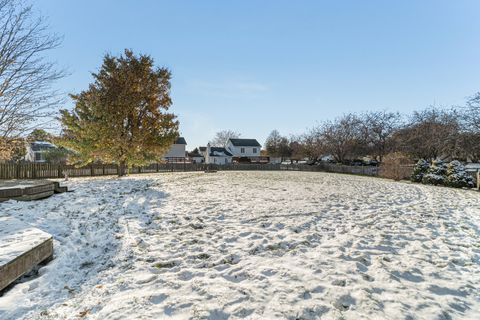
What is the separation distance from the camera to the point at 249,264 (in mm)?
4301

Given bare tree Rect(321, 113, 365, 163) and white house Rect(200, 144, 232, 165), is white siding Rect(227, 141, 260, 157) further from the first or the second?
bare tree Rect(321, 113, 365, 163)

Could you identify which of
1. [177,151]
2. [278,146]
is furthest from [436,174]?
[278,146]

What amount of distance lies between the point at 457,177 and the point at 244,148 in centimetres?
4837

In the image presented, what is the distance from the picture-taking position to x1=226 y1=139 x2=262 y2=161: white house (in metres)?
63.5

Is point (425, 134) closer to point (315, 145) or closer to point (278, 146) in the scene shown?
point (315, 145)

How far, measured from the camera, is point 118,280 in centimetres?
391

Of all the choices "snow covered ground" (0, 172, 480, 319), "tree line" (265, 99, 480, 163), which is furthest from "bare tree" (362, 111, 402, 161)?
"snow covered ground" (0, 172, 480, 319)

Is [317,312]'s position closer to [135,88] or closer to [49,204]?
[49,204]

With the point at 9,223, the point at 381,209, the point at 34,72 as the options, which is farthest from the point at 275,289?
the point at 34,72

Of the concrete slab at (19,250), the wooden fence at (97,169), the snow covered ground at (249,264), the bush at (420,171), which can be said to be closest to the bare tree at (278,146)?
the wooden fence at (97,169)

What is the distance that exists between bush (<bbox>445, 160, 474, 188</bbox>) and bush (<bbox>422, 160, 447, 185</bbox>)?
1.46 ft

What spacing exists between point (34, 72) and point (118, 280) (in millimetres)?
10140

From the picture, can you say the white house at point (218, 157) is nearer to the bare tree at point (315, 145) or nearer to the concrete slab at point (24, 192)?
the bare tree at point (315, 145)

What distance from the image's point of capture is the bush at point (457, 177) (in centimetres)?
1736
